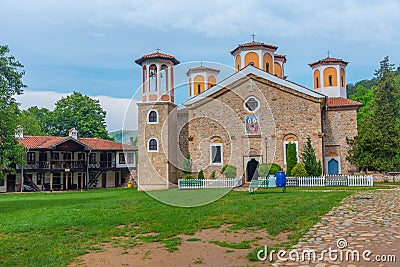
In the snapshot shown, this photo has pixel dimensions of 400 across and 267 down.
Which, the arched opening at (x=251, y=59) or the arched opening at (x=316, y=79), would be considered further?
the arched opening at (x=316, y=79)

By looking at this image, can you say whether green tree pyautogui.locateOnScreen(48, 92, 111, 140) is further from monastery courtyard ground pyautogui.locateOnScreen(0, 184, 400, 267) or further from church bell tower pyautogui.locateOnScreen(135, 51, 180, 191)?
monastery courtyard ground pyautogui.locateOnScreen(0, 184, 400, 267)

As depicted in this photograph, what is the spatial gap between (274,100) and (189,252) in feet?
58.5

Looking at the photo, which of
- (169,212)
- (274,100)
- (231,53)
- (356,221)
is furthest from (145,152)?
(356,221)

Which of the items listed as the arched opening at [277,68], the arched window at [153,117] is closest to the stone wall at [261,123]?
the arched window at [153,117]

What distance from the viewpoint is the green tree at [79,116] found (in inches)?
1785

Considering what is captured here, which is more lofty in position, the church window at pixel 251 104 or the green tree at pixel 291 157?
the church window at pixel 251 104

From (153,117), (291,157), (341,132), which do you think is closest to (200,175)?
(153,117)

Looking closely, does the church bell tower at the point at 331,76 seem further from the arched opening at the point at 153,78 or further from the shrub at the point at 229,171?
the arched opening at the point at 153,78

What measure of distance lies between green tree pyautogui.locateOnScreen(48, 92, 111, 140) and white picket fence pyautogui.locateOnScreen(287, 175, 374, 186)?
2936 cm

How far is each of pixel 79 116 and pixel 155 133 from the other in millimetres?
24217

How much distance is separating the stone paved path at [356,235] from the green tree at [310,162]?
11.2 meters

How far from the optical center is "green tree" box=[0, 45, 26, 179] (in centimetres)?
1463

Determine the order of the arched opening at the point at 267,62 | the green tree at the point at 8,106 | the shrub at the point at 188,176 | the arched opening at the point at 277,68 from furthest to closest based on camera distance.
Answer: the arched opening at the point at 277,68, the arched opening at the point at 267,62, the shrub at the point at 188,176, the green tree at the point at 8,106

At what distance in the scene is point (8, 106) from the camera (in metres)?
14.8
